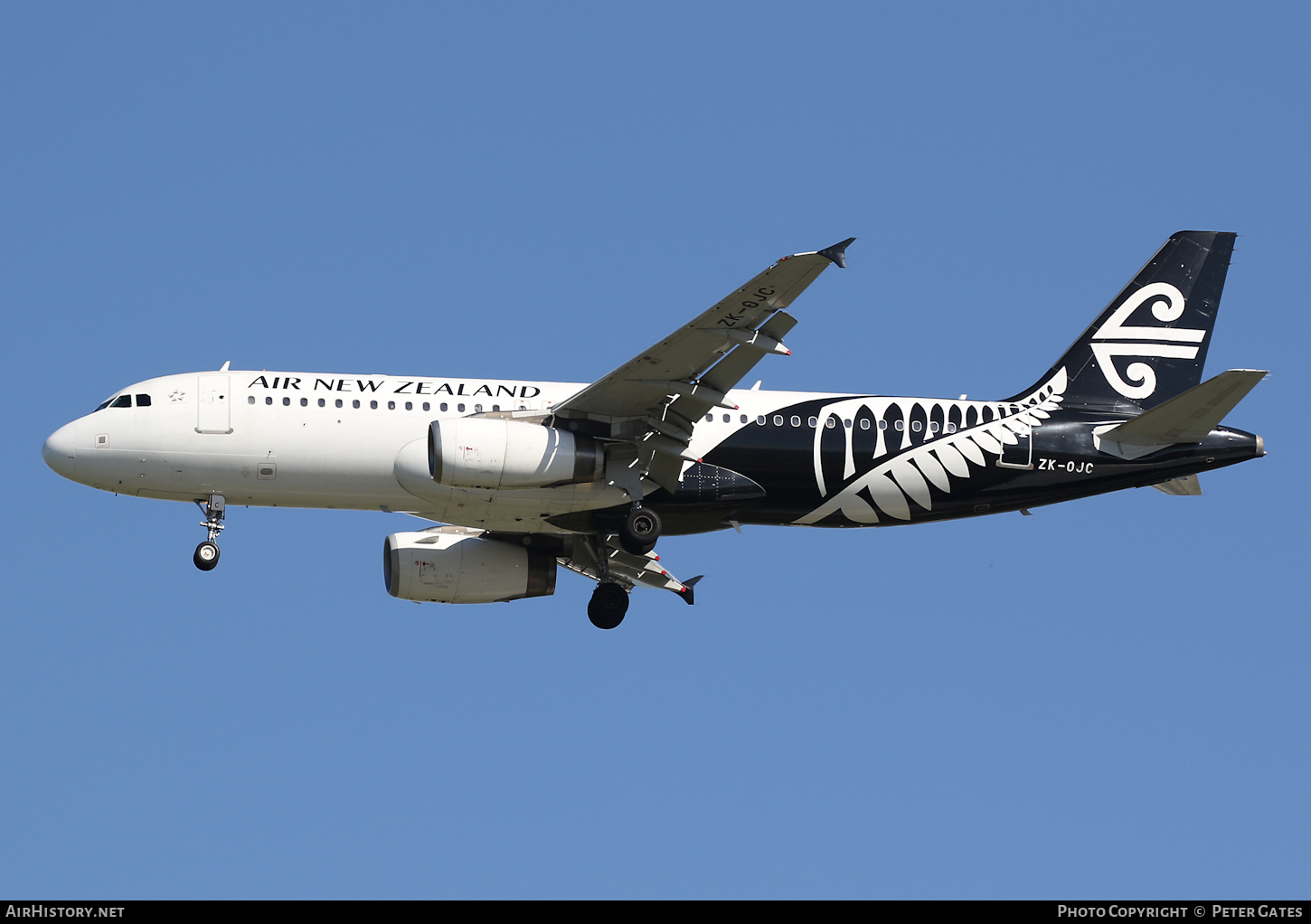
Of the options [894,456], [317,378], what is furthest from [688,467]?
[317,378]

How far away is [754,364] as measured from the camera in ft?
99.0

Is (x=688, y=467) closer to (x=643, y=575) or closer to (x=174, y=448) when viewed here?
(x=643, y=575)

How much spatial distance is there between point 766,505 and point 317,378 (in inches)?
383

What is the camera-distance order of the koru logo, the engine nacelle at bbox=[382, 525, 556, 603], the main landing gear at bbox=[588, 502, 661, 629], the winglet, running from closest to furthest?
the winglet < the engine nacelle at bbox=[382, 525, 556, 603] < the main landing gear at bbox=[588, 502, 661, 629] < the koru logo

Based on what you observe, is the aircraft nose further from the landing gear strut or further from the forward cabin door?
the landing gear strut

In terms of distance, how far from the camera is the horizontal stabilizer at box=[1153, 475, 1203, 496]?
34.7 metres

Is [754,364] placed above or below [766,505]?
above

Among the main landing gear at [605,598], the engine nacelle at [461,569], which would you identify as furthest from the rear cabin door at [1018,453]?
the engine nacelle at [461,569]

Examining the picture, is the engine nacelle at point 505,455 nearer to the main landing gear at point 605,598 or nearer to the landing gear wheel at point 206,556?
the main landing gear at point 605,598

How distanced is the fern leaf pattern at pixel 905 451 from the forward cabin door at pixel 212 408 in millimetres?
12213

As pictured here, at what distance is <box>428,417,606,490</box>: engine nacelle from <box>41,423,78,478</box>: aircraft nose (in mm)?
7454

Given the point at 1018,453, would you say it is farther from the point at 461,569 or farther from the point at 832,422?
the point at 461,569

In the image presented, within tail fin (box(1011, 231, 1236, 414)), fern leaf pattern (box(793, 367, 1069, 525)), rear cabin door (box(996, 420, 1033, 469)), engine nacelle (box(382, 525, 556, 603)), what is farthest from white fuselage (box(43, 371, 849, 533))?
tail fin (box(1011, 231, 1236, 414))
